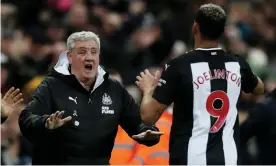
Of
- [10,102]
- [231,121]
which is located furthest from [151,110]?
[10,102]

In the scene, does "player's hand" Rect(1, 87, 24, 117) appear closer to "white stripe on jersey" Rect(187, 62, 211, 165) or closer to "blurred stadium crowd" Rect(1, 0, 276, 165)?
"white stripe on jersey" Rect(187, 62, 211, 165)

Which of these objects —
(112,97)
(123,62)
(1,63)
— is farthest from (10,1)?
(112,97)

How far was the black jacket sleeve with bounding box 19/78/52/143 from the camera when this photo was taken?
8133 mm

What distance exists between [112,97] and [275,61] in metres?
8.87

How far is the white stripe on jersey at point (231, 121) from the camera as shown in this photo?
852cm

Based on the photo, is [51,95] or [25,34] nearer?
[51,95]

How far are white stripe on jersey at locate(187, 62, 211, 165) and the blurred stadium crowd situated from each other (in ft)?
11.8

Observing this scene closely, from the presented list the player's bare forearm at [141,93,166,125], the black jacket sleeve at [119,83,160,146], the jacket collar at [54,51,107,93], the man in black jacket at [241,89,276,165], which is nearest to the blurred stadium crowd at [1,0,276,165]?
the man in black jacket at [241,89,276,165]

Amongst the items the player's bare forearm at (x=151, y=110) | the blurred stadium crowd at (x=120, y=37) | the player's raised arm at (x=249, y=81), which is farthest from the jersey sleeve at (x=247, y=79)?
the blurred stadium crowd at (x=120, y=37)

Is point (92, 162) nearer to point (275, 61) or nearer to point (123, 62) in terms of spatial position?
point (123, 62)

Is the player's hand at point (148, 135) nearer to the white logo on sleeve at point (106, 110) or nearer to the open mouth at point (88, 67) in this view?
the white logo on sleeve at point (106, 110)

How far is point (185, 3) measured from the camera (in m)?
17.8

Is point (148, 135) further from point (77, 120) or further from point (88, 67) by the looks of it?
point (88, 67)

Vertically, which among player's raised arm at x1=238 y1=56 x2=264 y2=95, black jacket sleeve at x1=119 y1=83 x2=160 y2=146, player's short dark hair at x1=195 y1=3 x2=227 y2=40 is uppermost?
player's short dark hair at x1=195 y1=3 x2=227 y2=40
